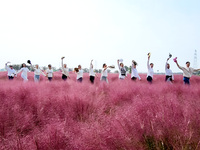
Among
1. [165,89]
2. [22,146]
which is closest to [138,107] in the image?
[22,146]

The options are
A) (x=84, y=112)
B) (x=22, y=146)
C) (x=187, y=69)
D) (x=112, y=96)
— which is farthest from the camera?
(x=187, y=69)

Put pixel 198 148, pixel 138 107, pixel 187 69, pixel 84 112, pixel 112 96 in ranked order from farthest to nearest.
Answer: pixel 187 69 < pixel 112 96 < pixel 84 112 < pixel 138 107 < pixel 198 148

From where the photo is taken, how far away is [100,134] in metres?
1.88

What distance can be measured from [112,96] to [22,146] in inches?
120

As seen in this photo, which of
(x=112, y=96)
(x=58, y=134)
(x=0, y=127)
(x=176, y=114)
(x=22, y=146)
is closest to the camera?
(x=22, y=146)

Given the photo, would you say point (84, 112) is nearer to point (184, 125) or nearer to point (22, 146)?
point (22, 146)

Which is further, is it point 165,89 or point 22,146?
point 165,89

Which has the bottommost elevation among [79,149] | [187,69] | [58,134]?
[79,149]

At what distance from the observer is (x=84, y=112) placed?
3053 mm

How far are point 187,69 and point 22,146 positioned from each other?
23.8ft

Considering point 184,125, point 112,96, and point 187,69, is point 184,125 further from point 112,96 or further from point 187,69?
point 187,69

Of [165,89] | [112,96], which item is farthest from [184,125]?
[165,89]

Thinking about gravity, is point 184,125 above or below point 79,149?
above

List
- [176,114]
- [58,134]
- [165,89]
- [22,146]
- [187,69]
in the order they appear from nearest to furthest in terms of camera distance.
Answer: [22,146] → [58,134] → [176,114] → [165,89] → [187,69]
